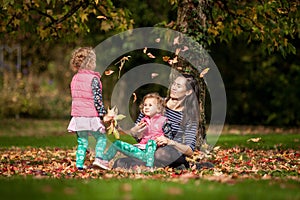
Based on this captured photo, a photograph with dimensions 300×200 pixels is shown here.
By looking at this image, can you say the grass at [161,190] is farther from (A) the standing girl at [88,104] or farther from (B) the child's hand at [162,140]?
(A) the standing girl at [88,104]

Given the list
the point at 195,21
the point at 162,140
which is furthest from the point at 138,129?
the point at 195,21

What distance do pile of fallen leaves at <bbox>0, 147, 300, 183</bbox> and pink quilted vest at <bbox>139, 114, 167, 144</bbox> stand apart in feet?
1.49

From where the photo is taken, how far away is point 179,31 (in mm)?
9781

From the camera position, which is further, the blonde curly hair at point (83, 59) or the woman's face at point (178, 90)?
the woman's face at point (178, 90)

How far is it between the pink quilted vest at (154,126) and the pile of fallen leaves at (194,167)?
45 cm

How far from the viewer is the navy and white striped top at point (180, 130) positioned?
26.1 ft

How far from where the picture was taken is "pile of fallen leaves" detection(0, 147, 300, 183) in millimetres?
7139

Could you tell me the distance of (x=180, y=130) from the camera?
26.4 feet

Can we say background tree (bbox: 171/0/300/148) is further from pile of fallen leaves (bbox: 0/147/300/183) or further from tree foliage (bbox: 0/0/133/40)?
tree foliage (bbox: 0/0/133/40)

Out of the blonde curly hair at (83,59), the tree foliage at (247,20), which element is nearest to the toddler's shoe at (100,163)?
the blonde curly hair at (83,59)

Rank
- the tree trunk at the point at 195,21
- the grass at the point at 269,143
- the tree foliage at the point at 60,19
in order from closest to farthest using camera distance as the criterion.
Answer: the tree trunk at the point at 195,21
the tree foliage at the point at 60,19
the grass at the point at 269,143

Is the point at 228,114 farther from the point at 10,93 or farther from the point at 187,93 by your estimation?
the point at 187,93

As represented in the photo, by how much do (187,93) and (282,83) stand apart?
11974 millimetres

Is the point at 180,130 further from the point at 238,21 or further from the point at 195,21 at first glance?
the point at 238,21
